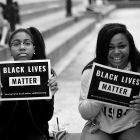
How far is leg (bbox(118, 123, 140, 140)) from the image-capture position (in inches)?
114

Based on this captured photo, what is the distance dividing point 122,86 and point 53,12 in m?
13.9

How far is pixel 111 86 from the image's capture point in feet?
9.12

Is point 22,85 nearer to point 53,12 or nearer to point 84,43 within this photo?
point 84,43

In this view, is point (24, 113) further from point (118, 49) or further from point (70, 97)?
point (70, 97)

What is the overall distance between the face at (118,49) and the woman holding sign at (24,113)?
1.50ft

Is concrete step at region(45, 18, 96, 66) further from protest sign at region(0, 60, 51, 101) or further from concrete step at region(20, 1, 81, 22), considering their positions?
protest sign at region(0, 60, 51, 101)

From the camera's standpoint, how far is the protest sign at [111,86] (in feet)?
9.04

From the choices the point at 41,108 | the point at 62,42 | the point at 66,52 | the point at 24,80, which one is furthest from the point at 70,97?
the point at 66,52

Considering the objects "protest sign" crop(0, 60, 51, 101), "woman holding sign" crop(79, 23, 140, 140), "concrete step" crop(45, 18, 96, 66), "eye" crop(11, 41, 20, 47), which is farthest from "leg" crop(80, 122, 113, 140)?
"concrete step" crop(45, 18, 96, 66)

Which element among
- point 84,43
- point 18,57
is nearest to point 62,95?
point 18,57

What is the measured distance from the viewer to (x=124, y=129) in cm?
292

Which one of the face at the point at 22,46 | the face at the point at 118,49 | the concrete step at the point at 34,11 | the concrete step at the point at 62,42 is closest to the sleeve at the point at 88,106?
the face at the point at 118,49

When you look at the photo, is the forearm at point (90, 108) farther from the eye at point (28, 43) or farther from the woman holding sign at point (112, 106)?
the eye at point (28, 43)

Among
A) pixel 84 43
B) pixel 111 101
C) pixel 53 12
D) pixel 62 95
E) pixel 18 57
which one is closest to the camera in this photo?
pixel 111 101
